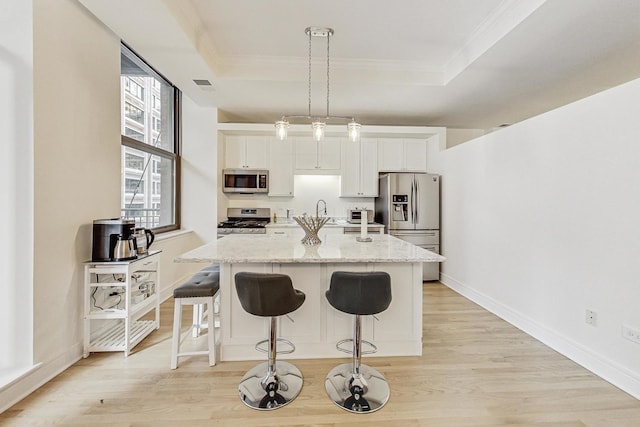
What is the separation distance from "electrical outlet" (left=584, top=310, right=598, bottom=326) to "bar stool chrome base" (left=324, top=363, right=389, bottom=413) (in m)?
Result: 1.63

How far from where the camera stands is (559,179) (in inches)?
100

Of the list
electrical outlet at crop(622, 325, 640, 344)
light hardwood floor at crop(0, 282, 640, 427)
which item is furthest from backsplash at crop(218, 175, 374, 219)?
electrical outlet at crop(622, 325, 640, 344)

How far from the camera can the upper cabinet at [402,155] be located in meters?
4.91

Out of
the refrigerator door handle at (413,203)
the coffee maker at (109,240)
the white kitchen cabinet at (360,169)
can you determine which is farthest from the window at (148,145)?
the refrigerator door handle at (413,203)

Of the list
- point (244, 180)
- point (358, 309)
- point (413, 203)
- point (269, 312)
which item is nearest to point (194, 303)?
point (269, 312)

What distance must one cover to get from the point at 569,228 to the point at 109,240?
377 cm

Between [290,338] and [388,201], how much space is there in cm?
276

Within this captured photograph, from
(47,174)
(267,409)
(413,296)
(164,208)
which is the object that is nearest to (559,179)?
(413,296)

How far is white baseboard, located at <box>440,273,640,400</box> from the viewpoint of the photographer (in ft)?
6.54

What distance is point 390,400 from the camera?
1.90m

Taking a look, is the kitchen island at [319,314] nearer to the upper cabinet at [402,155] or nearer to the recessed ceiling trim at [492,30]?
the recessed ceiling trim at [492,30]

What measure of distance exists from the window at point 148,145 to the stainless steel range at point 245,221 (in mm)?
714

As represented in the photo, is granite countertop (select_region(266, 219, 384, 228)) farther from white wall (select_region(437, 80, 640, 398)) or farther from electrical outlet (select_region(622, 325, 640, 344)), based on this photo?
electrical outlet (select_region(622, 325, 640, 344))

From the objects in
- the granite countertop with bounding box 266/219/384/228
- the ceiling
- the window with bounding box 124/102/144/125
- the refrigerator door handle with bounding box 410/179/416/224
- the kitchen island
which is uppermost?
the ceiling
